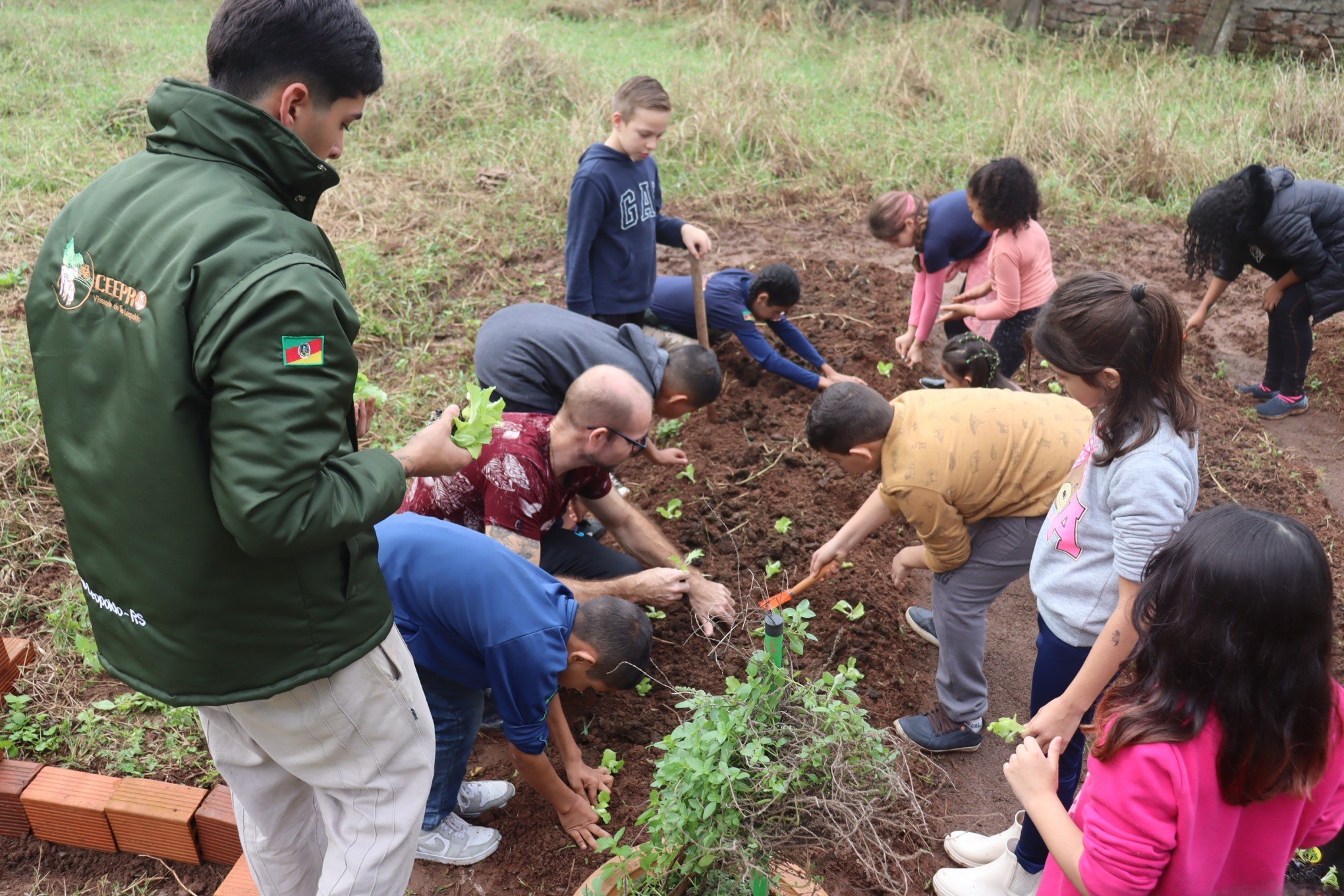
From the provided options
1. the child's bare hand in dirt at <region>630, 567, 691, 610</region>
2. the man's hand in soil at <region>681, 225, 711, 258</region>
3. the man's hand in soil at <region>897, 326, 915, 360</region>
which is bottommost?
the child's bare hand in dirt at <region>630, 567, 691, 610</region>

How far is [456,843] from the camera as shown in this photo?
2766 millimetres

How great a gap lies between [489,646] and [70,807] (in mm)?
1529

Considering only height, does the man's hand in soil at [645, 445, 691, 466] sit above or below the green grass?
below

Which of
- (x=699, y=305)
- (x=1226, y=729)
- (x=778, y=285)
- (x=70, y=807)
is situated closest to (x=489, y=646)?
(x=70, y=807)

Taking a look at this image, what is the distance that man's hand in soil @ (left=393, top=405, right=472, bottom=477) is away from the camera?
2.02m

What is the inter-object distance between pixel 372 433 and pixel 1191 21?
11142 millimetres

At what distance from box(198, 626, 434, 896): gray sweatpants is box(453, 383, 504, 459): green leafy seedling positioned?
21.8 inches

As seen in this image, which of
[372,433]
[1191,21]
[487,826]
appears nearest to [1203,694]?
[487,826]

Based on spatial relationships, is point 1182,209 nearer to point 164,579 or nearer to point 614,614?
point 614,614

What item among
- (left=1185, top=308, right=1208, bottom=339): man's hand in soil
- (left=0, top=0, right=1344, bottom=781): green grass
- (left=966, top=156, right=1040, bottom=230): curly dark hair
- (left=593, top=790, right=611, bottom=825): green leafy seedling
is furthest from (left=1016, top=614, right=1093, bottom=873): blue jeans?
(left=1185, top=308, right=1208, bottom=339): man's hand in soil

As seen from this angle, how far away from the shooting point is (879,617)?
149 inches

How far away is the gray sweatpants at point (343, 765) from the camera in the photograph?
1864 millimetres

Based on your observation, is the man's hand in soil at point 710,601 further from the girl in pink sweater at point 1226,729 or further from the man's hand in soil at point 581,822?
the girl in pink sweater at point 1226,729

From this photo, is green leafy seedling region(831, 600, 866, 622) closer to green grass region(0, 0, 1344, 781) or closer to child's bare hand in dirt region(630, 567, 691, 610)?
child's bare hand in dirt region(630, 567, 691, 610)
